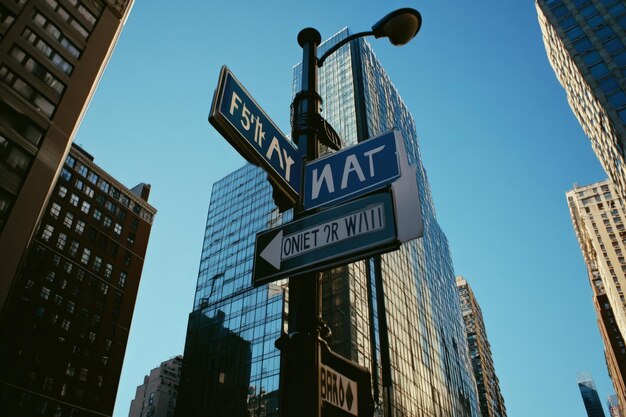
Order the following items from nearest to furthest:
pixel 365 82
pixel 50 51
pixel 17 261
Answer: pixel 17 261
pixel 50 51
pixel 365 82

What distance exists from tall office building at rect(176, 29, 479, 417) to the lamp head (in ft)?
115

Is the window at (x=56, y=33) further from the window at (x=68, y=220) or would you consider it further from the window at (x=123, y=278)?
the window at (x=123, y=278)

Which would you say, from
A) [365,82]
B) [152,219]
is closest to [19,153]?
[152,219]

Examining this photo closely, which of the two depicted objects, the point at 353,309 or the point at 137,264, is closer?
the point at 353,309

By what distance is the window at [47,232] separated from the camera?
55259 millimetres

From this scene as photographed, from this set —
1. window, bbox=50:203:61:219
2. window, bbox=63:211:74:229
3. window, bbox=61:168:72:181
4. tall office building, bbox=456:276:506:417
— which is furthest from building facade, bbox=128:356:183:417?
tall office building, bbox=456:276:506:417

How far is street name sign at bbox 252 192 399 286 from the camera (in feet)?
11.7

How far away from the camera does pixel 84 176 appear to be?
64.1m

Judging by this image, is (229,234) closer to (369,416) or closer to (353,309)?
(353,309)

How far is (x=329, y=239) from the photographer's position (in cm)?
375

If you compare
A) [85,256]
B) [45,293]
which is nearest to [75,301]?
[45,293]

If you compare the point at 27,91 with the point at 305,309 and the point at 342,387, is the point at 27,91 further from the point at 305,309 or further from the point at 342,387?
the point at 342,387

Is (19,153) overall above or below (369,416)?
above

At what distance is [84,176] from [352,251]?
6796cm
